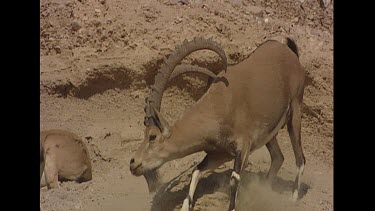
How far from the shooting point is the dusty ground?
33.5 ft

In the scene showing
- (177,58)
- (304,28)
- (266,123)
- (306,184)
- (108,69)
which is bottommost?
(306,184)

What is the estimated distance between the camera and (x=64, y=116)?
10758mm

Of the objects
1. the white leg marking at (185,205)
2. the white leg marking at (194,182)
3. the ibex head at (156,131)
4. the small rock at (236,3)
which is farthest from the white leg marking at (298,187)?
the small rock at (236,3)

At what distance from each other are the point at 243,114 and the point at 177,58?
1.04 meters

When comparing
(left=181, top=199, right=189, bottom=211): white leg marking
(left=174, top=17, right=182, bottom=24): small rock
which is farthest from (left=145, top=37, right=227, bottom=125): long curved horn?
(left=174, top=17, right=182, bottom=24): small rock

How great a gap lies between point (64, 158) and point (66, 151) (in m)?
0.10

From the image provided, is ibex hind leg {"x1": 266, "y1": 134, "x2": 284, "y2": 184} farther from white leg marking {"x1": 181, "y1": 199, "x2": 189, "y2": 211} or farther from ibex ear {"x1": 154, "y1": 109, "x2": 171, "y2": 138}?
ibex ear {"x1": 154, "y1": 109, "x2": 171, "y2": 138}

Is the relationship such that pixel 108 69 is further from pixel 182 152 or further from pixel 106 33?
pixel 182 152

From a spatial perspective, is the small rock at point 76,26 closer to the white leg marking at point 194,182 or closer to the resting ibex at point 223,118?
the resting ibex at point 223,118

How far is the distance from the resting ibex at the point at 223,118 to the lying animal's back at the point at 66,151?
6.72 feet

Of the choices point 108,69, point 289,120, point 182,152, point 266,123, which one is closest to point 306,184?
point 289,120

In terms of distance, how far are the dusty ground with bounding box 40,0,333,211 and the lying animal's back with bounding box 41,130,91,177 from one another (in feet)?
1.23

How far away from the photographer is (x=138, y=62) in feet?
33.6

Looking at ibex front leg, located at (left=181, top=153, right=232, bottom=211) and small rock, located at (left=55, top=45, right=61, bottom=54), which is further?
small rock, located at (left=55, top=45, right=61, bottom=54)
